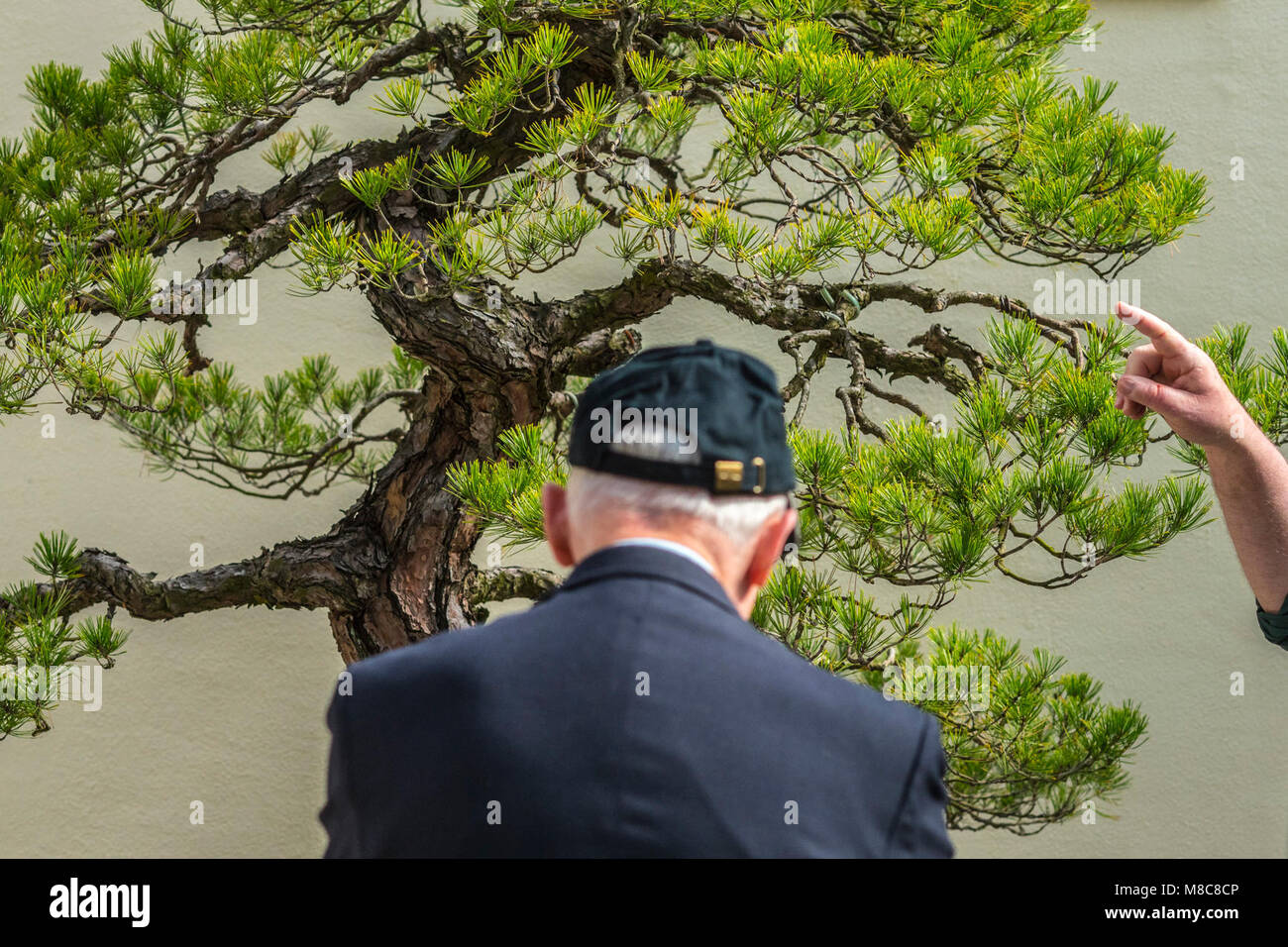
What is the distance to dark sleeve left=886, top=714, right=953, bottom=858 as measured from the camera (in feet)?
2.08

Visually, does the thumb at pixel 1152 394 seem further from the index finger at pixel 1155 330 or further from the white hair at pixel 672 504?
the white hair at pixel 672 504

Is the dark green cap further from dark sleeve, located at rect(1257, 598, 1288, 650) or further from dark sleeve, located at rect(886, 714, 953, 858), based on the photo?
dark sleeve, located at rect(1257, 598, 1288, 650)

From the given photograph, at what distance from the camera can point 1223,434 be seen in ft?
3.51

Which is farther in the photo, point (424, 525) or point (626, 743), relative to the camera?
point (424, 525)

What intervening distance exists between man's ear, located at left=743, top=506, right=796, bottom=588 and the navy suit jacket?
0.06 m

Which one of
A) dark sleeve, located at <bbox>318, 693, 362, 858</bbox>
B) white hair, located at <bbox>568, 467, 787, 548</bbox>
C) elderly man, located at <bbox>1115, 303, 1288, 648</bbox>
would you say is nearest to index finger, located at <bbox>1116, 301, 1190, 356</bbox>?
elderly man, located at <bbox>1115, 303, 1288, 648</bbox>

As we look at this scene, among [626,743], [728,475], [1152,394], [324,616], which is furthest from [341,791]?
[324,616]

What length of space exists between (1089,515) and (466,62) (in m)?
0.92

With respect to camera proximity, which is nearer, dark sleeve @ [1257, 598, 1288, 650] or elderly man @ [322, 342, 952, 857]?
elderly man @ [322, 342, 952, 857]

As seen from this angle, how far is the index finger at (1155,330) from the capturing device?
0.98 metres

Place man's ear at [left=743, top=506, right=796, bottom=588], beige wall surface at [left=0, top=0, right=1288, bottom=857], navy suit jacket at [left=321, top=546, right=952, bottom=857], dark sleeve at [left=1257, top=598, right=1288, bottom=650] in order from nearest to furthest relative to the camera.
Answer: navy suit jacket at [left=321, top=546, right=952, bottom=857] < man's ear at [left=743, top=506, right=796, bottom=588] < dark sleeve at [left=1257, top=598, right=1288, bottom=650] < beige wall surface at [left=0, top=0, right=1288, bottom=857]

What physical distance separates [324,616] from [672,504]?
2.04 m

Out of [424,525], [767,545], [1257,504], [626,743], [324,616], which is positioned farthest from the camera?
[324,616]

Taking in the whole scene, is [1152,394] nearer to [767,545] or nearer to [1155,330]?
[1155,330]
